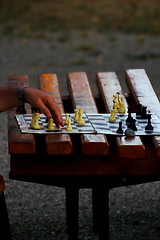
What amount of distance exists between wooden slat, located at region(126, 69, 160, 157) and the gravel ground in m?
0.89

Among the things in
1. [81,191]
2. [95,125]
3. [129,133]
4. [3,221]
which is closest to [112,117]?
[95,125]

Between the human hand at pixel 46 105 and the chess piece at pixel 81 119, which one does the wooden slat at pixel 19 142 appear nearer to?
the human hand at pixel 46 105

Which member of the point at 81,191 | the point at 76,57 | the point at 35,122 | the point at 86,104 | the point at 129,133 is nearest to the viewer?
the point at 129,133

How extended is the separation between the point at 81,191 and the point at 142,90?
114cm

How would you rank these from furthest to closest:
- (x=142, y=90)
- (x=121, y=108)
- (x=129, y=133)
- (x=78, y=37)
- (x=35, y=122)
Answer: (x=78, y=37) → (x=142, y=90) → (x=121, y=108) → (x=35, y=122) → (x=129, y=133)

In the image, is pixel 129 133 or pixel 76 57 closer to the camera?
pixel 129 133

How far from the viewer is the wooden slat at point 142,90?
13.3 ft

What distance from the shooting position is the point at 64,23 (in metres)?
11.6

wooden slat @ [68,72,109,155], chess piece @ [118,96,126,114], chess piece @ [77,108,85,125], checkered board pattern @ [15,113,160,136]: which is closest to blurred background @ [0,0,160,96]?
wooden slat @ [68,72,109,155]

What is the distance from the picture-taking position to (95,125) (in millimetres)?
3566

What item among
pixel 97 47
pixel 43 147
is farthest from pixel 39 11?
pixel 43 147

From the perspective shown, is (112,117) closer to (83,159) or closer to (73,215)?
(83,159)

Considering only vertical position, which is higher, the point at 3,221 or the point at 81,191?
the point at 81,191

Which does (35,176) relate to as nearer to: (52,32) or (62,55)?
(62,55)
